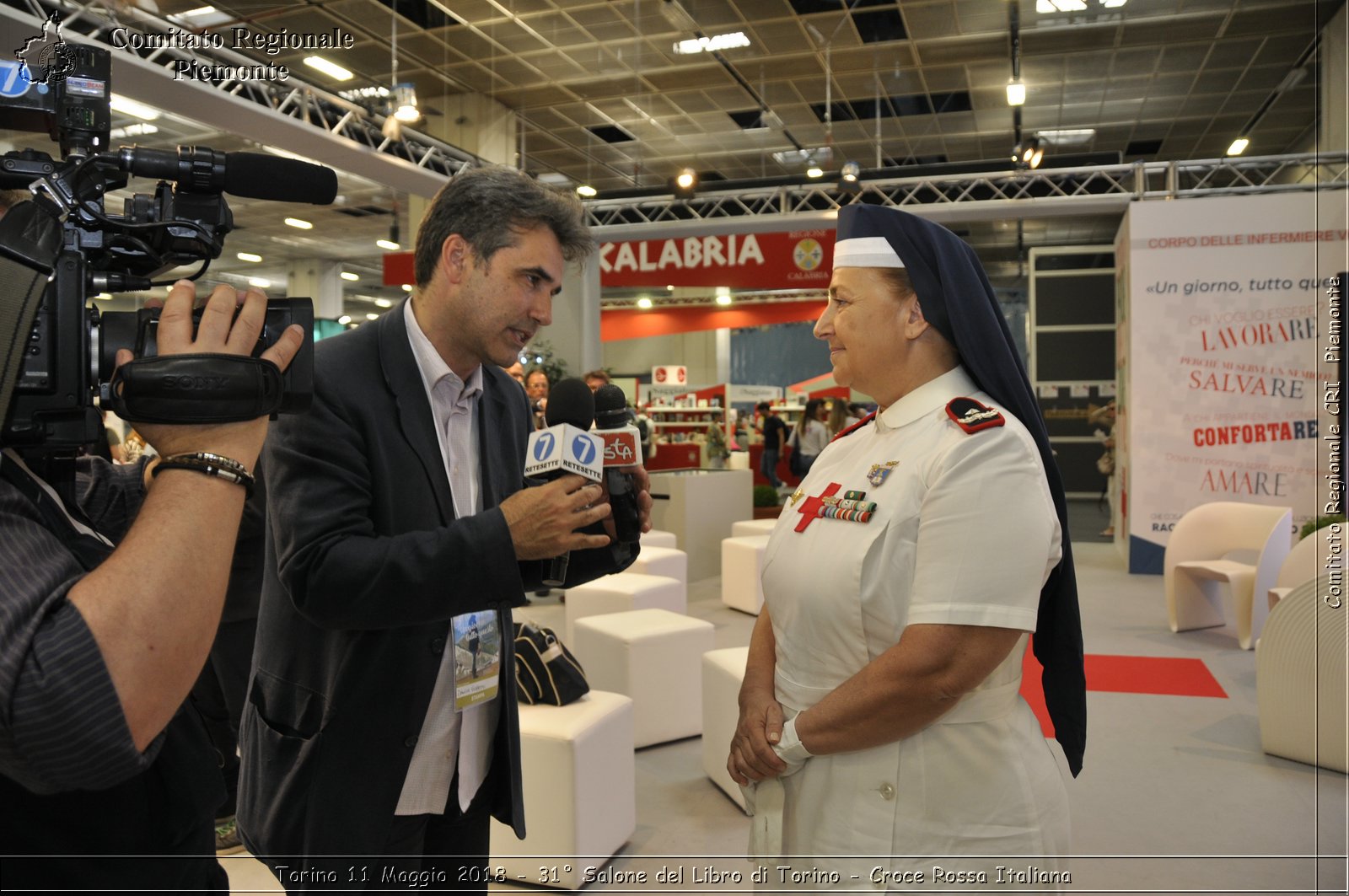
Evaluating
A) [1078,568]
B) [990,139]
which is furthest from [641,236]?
[1078,568]

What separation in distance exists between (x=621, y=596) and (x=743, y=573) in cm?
193

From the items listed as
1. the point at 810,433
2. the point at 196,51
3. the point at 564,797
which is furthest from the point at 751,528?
the point at 196,51

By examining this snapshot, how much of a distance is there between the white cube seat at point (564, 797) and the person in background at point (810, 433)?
7.10 m

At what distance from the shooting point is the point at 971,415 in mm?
1431

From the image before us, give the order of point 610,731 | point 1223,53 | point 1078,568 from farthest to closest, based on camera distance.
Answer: point 1223,53, point 1078,568, point 610,731

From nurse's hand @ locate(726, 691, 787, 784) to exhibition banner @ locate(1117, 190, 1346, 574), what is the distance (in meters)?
7.80

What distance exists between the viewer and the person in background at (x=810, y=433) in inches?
391

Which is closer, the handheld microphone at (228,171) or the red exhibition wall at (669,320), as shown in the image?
the handheld microphone at (228,171)

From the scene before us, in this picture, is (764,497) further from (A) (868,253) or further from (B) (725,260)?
(A) (868,253)

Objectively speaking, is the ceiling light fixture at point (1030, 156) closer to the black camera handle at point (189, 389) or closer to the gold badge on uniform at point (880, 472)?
the gold badge on uniform at point (880, 472)

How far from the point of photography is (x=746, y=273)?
1058cm

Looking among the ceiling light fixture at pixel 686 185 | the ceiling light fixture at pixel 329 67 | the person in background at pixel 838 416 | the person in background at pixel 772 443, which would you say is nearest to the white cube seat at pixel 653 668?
the person in background at pixel 838 416

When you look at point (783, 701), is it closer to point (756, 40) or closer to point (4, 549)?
point (4, 549)

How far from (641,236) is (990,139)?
508 cm
